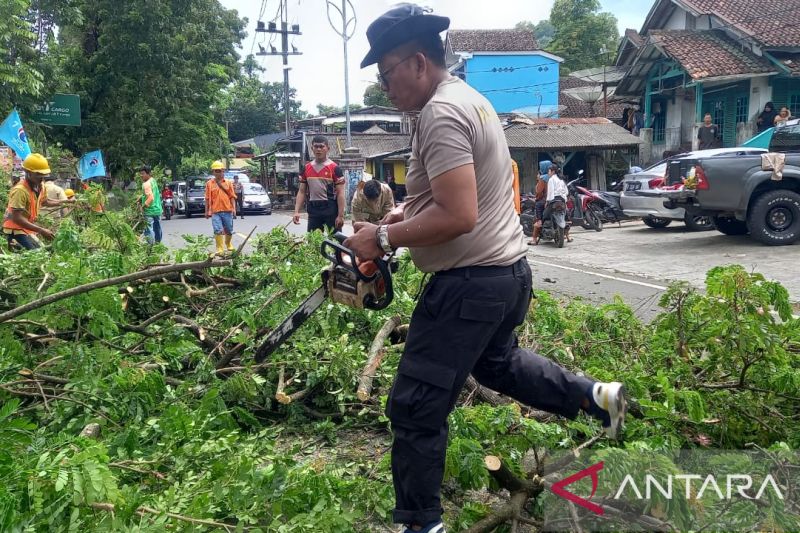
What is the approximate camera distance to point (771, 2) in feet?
74.4

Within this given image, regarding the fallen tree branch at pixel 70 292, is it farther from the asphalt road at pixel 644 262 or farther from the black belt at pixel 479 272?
the asphalt road at pixel 644 262

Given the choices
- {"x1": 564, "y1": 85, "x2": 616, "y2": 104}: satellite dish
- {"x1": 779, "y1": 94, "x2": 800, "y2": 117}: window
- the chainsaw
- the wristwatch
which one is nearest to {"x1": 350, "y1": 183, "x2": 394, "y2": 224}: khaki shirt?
the chainsaw

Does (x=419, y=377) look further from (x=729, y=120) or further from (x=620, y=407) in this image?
(x=729, y=120)

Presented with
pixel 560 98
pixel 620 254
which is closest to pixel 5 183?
pixel 620 254

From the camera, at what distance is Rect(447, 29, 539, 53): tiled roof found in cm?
3631

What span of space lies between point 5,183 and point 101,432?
1227 cm

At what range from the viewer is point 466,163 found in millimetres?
2281

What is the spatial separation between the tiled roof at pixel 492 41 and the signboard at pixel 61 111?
23.1 meters

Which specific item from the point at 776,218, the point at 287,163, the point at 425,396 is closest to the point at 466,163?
the point at 425,396

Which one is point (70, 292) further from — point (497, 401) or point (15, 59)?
point (15, 59)

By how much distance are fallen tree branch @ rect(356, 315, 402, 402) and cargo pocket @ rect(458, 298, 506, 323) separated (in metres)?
1.36

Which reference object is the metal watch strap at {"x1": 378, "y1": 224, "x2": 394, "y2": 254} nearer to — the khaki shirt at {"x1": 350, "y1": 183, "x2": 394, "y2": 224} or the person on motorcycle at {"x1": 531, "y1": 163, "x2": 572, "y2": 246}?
the khaki shirt at {"x1": 350, "y1": 183, "x2": 394, "y2": 224}

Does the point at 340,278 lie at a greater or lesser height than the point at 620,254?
greater

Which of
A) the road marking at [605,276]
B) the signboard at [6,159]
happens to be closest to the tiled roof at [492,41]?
the signboard at [6,159]
